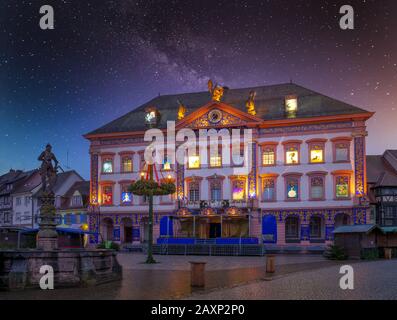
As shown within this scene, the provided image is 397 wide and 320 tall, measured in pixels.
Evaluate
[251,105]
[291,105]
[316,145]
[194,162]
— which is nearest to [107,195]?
[194,162]

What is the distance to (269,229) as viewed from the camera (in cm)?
4900

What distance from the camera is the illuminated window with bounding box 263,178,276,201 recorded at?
162 ft

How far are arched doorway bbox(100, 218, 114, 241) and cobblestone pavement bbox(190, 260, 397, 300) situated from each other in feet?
119

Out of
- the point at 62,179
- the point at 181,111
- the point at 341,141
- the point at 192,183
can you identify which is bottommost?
the point at 192,183

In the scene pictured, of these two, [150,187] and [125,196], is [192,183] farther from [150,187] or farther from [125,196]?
[150,187]

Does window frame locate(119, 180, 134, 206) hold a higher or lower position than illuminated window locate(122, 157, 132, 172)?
lower

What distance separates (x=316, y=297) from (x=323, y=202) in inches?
1345

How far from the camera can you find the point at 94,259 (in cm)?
1842

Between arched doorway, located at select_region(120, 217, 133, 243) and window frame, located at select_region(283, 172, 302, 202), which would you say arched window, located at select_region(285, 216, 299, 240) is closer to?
window frame, located at select_region(283, 172, 302, 202)

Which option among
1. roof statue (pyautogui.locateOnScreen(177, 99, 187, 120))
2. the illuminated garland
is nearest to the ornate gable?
roof statue (pyautogui.locateOnScreen(177, 99, 187, 120))

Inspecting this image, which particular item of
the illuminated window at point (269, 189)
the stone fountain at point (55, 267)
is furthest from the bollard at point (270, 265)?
the illuminated window at point (269, 189)

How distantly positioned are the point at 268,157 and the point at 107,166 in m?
15.8
